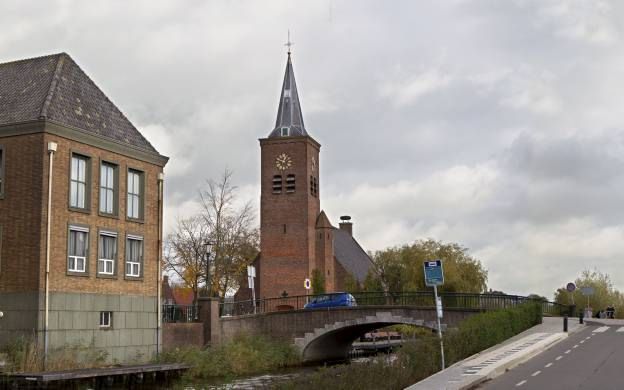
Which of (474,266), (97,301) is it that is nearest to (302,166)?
(474,266)

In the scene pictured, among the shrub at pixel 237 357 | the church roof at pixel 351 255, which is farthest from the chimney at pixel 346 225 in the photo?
the shrub at pixel 237 357

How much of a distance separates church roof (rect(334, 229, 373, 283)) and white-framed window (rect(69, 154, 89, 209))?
44.6m

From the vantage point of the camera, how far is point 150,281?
3769 cm

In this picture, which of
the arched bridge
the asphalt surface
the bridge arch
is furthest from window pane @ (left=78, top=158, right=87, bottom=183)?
the bridge arch

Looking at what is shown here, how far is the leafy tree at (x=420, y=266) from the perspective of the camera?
6919 cm

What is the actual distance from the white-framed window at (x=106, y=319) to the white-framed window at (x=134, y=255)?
6.91 ft

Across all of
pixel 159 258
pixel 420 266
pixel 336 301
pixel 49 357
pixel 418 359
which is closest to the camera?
pixel 418 359

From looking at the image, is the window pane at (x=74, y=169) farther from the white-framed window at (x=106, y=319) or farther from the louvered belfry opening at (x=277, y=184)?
the louvered belfry opening at (x=277, y=184)

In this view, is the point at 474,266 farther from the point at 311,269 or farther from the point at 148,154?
the point at 148,154

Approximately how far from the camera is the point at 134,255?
121ft

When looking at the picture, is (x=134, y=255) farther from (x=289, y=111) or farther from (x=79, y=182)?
(x=289, y=111)

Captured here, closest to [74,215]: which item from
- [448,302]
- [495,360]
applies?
[495,360]

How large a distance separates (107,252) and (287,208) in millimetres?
37999

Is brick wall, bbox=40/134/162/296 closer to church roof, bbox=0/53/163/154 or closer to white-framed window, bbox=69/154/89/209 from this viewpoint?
white-framed window, bbox=69/154/89/209
